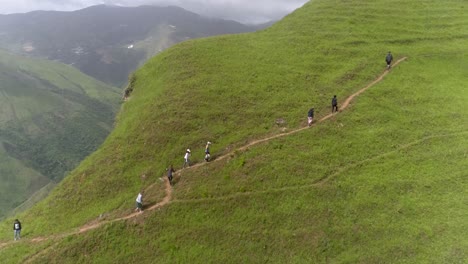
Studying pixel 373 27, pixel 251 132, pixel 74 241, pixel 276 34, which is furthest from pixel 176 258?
pixel 373 27

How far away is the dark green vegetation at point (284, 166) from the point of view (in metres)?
31.3

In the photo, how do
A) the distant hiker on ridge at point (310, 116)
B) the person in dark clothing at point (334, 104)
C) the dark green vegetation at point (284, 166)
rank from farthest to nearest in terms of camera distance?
1. the person in dark clothing at point (334, 104)
2. the distant hiker on ridge at point (310, 116)
3. the dark green vegetation at point (284, 166)

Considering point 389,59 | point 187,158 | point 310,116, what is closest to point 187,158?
point 187,158

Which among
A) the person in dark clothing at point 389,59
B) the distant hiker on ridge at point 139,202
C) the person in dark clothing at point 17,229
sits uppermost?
the person in dark clothing at point 389,59

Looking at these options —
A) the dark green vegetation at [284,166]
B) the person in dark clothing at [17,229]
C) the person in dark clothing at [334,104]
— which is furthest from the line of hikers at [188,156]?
the person in dark clothing at [17,229]

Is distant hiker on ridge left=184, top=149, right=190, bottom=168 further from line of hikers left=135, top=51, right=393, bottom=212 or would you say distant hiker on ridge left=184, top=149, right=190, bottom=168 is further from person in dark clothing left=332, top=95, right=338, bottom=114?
person in dark clothing left=332, top=95, right=338, bottom=114

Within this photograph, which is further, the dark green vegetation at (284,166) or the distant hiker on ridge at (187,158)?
the distant hiker on ridge at (187,158)

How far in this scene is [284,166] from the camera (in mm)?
37625

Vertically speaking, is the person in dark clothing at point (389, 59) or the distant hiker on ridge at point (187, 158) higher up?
the person in dark clothing at point (389, 59)

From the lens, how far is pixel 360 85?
50062mm

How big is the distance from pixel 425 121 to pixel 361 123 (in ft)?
24.5

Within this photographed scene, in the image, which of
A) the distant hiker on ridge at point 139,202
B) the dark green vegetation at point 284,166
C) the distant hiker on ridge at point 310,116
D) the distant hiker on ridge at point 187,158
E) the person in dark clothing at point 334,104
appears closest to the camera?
the dark green vegetation at point 284,166

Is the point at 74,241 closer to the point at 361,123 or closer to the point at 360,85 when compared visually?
the point at 361,123

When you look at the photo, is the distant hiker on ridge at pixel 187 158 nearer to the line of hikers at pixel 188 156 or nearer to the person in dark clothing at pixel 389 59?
the line of hikers at pixel 188 156
